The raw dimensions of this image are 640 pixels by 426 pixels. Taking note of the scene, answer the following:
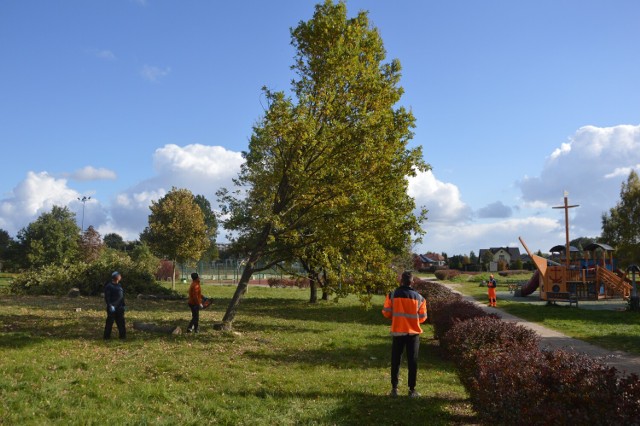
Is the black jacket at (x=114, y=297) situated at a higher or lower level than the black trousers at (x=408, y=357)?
higher

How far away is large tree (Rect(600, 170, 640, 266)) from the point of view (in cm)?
4203

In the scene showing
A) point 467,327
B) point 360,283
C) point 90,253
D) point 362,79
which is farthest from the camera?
point 90,253

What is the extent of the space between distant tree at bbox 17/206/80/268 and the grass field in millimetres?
33132

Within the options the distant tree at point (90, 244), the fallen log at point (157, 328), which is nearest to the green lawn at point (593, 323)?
the fallen log at point (157, 328)

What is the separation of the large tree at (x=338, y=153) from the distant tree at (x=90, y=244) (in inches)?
1910

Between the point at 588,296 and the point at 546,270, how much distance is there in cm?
248

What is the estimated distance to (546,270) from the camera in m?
28.3

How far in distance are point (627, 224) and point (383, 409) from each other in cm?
4474

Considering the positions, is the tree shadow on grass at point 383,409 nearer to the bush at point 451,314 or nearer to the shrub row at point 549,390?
the shrub row at point 549,390

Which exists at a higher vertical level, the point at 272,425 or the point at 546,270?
the point at 546,270

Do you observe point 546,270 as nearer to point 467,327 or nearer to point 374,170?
point 374,170

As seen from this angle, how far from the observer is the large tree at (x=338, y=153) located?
1444 centimetres

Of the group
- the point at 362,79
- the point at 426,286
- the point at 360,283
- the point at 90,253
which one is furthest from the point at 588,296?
the point at 90,253

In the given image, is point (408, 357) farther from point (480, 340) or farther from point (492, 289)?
point (492, 289)
